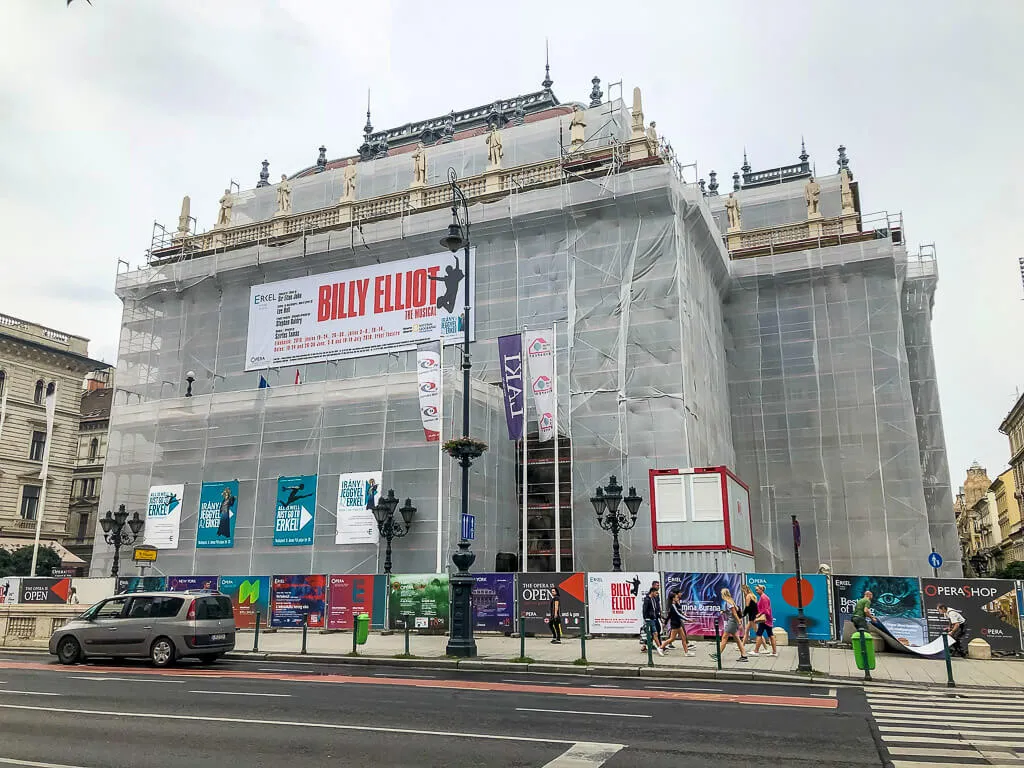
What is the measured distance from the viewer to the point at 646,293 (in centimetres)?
3102

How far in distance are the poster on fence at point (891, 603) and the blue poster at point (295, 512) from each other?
17.8 metres

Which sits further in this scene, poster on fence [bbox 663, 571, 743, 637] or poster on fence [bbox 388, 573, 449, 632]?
poster on fence [bbox 388, 573, 449, 632]

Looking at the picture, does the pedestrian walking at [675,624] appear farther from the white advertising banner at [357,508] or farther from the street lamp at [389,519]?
the white advertising banner at [357,508]

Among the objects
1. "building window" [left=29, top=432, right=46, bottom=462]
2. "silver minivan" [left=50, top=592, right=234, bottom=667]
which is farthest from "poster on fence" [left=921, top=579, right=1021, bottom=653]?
"building window" [left=29, top=432, right=46, bottom=462]

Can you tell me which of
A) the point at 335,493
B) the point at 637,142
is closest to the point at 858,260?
the point at 637,142

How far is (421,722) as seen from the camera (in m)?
9.97

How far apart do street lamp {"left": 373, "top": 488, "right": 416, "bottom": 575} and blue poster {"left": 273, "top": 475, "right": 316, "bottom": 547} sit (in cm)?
353

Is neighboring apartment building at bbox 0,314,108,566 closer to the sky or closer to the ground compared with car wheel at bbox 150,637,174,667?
closer to the sky

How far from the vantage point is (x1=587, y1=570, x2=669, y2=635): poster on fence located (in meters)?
22.0

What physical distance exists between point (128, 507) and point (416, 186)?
19.2m

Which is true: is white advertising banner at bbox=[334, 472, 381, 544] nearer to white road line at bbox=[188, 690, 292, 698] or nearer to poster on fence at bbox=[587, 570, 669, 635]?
poster on fence at bbox=[587, 570, 669, 635]

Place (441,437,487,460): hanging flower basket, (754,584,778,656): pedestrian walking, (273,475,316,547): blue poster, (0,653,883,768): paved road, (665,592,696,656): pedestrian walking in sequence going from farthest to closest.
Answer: (273,475,316,547): blue poster, (441,437,487,460): hanging flower basket, (665,592,696,656): pedestrian walking, (754,584,778,656): pedestrian walking, (0,653,883,768): paved road

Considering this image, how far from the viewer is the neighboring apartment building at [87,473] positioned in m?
58.9

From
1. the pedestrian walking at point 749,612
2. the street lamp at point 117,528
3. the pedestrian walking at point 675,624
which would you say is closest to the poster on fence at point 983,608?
the pedestrian walking at point 749,612
